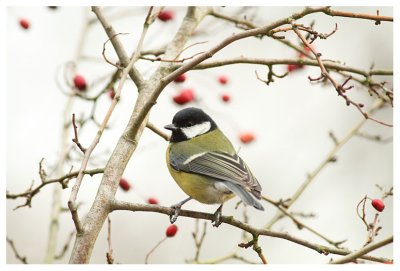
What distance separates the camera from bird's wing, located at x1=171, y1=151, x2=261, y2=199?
2.62 m

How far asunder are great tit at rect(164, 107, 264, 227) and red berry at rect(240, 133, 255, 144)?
4.9 inches

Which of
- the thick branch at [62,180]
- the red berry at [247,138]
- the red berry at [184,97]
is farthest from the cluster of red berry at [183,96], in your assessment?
the thick branch at [62,180]

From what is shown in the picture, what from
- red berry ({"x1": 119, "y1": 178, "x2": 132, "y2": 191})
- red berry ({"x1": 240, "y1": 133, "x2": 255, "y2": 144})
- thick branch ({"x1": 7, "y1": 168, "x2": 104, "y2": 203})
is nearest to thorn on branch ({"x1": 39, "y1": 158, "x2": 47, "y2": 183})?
thick branch ({"x1": 7, "y1": 168, "x2": 104, "y2": 203})

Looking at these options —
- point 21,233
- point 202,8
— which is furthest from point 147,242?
point 202,8

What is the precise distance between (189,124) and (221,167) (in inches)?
19.8

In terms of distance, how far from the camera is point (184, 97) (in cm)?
312

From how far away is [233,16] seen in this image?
319cm

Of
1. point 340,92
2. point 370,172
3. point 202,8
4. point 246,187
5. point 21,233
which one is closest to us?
point 340,92

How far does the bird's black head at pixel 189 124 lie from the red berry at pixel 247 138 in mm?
172

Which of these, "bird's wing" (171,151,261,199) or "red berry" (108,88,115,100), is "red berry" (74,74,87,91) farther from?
"bird's wing" (171,151,261,199)

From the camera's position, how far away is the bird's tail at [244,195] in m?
2.31

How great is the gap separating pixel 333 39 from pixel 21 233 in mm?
3439

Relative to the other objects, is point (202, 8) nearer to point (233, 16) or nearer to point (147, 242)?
point (233, 16)

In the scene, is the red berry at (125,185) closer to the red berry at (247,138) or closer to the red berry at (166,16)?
the red berry at (247,138)
